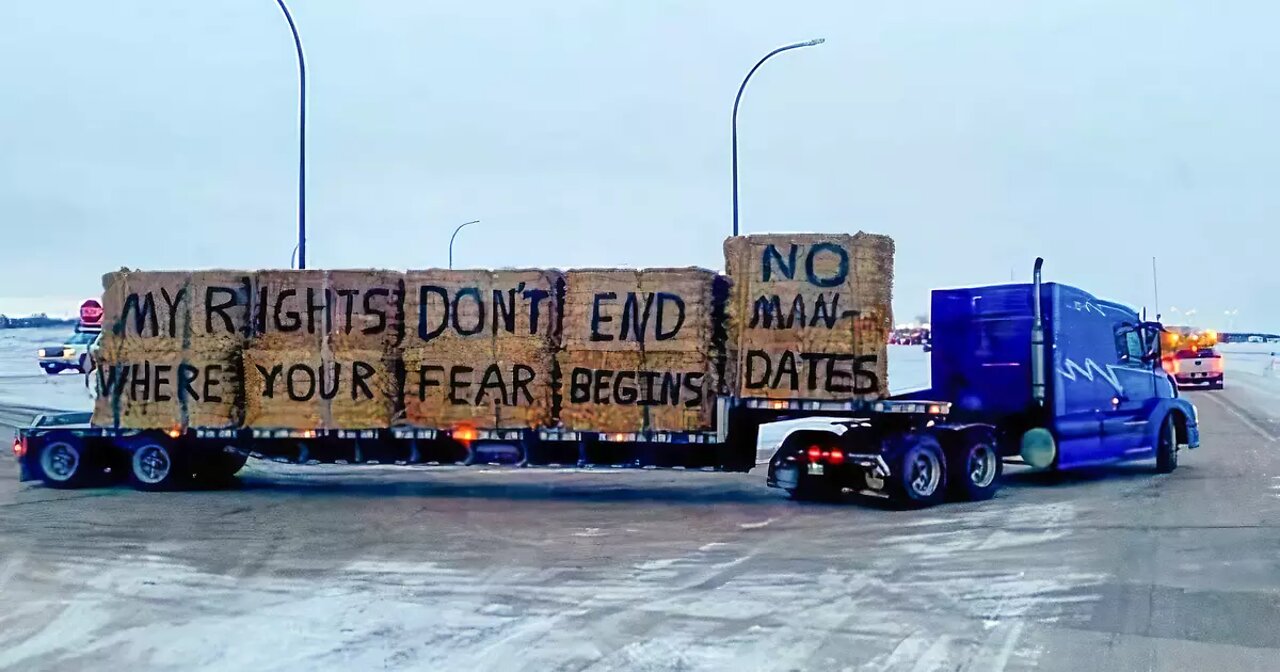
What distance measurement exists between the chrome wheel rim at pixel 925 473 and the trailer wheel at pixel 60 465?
1039 centimetres

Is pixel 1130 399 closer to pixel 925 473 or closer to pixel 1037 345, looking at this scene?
pixel 1037 345

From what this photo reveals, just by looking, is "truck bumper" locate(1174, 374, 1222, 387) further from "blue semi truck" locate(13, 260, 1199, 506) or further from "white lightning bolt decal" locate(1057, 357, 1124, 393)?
"white lightning bolt decal" locate(1057, 357, 1124, 393)

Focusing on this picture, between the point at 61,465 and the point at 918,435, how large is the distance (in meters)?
10.8

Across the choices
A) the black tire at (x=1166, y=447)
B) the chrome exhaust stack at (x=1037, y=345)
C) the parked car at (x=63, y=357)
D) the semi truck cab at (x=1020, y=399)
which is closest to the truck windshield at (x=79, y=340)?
the parked car at (x=63, y=357)

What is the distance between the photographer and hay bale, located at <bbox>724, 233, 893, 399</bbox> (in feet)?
46.6

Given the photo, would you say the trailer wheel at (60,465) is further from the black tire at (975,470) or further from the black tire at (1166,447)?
the black tire at (1166,447)

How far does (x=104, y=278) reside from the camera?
16234mm

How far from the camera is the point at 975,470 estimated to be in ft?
49.3

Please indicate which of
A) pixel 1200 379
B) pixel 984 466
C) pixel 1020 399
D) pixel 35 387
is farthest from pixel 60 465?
pixel 1200 379

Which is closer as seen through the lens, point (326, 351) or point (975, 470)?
point (975, 470)

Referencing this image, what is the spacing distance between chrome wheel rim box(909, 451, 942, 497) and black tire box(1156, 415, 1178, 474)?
203 inches

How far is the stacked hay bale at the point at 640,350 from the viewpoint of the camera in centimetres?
1467

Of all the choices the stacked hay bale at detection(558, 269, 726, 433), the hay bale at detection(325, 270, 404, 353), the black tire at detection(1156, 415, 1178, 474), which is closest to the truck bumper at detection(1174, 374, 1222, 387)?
the black tire at detection(1156, 415, 1178, 474)

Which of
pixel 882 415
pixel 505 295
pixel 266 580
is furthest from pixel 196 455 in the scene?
pixel 882 415
